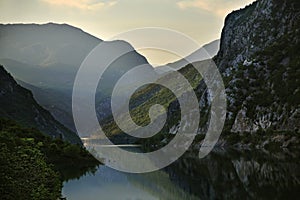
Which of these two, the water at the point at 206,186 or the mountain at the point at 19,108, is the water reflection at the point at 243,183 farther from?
the mountain at the point at 19,108

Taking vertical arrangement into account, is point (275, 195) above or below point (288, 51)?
below

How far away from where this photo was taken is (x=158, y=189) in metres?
70.7

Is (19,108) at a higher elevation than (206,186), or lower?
higher

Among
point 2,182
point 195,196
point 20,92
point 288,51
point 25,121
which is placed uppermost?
point 288,51

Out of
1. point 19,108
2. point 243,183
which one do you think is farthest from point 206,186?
point 19,108

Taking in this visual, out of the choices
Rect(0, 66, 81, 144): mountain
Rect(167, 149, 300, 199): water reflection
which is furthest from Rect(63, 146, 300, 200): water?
Rect(0, 66, 81, 144): mountain

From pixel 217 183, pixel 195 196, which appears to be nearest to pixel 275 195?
pixel 195 196

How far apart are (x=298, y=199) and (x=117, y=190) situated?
31.2 m

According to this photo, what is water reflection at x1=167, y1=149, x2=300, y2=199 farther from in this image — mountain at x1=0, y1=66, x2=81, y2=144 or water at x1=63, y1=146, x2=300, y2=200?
mountain at x1=0, y1=66, x2=81, y2=144

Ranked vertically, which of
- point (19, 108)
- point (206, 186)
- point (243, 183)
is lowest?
point (206, 186)

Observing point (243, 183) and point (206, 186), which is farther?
point (206, 186)

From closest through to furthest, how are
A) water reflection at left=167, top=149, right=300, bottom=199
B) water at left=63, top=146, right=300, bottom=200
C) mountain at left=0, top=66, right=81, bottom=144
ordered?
water reflection at left=167, top=149, right=300, bottom=199
water at left=63, top=146, right=300, bottom=200
mountain at left=0, top=66, right=81, bottom=144

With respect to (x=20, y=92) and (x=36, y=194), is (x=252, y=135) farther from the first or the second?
(x=36, y=194)

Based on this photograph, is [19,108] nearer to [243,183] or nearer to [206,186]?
[206,186]
